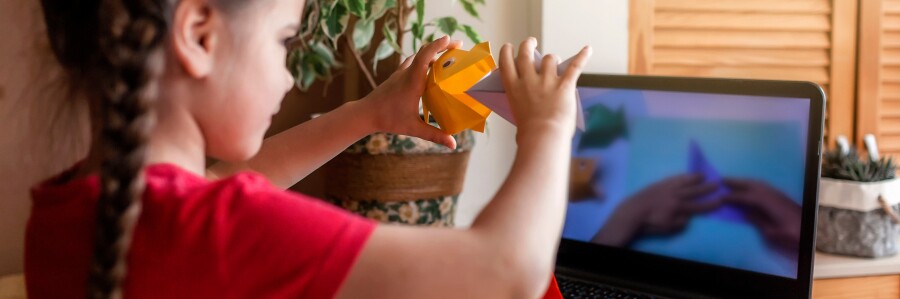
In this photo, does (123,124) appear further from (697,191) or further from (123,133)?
(697,191)

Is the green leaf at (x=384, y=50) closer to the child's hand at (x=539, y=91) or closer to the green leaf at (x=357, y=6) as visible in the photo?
the green leaf at (x=357, y=6)

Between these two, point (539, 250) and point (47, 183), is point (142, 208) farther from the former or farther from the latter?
point (539, 250)

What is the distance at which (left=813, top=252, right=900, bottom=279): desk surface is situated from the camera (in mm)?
1242

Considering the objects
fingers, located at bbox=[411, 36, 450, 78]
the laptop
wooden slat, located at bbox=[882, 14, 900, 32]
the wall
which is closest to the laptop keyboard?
the laptop

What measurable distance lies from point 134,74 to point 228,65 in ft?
0.32

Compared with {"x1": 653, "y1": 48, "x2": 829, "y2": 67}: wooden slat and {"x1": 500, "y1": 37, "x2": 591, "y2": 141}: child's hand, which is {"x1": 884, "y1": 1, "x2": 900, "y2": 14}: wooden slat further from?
{"x1": 500, "y1": 37, "x2": 591, "y2": 141}: child's hand

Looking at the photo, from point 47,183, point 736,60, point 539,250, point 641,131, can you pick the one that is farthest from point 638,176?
point 47,183

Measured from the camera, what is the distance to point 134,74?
21.6 inches

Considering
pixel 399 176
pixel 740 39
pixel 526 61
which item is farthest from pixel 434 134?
pixel 740 39

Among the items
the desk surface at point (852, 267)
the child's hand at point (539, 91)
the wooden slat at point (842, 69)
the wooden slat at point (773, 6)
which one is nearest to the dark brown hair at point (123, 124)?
the child's hand at point (539, 91)

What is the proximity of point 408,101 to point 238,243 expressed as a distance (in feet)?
1.20

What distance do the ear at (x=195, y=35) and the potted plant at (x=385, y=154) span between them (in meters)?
0.76

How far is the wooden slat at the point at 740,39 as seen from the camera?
1586 millimetres

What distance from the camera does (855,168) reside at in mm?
1299
